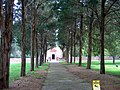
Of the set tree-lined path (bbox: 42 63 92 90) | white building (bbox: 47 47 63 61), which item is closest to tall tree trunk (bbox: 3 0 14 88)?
tree-lined path (bbox: 42 63 92 90)

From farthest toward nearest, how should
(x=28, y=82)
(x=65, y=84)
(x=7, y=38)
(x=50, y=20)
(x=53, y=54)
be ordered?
(x=53, y=54) → (x=50, y=20) → (x=28, y=82) → (x=65, y=84) → (x=7, y=38)

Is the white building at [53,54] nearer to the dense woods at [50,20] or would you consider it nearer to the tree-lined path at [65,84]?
the dense woods at [50,20]

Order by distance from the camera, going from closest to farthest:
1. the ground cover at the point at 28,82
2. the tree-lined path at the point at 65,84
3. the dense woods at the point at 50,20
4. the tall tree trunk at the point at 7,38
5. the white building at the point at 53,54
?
the tall tree trunk at the point at 7,38
the dense woods at the point at 50,20
the tree-lined path at the point at 65,84
the ground cover at the point at 28,82
the white building at the point at 53,54

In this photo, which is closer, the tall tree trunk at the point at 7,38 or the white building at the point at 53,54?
the tall tree trunk at the point at 7,38

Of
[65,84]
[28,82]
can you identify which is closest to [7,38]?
[28,82]

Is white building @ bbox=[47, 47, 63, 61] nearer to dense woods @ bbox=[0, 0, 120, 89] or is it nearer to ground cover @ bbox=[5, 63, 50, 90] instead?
dense woods @ bbox=[0, 0, 120, 89]

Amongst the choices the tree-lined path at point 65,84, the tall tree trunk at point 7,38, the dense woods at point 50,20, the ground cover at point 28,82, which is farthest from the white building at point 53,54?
the tall tree trunk at point 7,38

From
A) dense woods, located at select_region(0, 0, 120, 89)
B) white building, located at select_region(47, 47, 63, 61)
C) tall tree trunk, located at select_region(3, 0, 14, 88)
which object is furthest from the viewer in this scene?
white building, located at select_region(47, 47, 63, 61)

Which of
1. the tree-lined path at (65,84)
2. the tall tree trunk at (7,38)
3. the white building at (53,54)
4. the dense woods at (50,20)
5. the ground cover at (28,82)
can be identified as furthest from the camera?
the white building at (53,54)

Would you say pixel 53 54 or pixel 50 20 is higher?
pixel 50 20

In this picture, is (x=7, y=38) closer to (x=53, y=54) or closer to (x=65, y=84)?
(x=65, y=84)

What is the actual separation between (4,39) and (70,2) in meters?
14.8

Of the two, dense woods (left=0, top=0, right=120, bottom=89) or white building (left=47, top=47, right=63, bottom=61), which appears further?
white building (left=47, top=47, right=63, bottom=61)

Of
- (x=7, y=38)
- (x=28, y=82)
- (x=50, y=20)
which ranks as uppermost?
(x=50, y=20)
